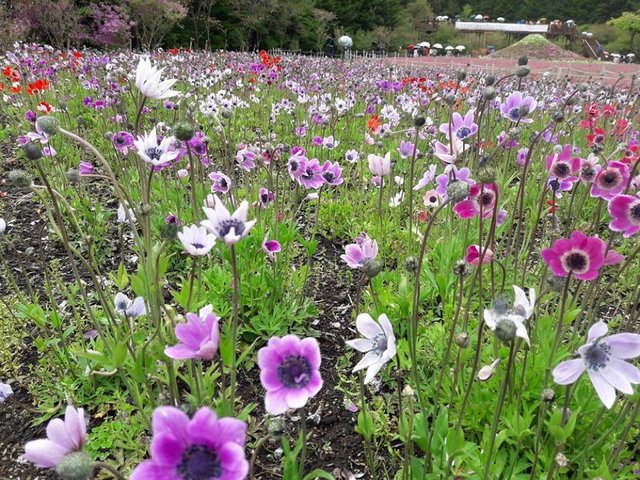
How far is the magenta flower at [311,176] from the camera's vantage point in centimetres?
274

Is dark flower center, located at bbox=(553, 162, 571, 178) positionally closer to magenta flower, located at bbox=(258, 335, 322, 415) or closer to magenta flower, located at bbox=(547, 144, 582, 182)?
magenta flower, located at bbox=(547, 144, 582, 182)

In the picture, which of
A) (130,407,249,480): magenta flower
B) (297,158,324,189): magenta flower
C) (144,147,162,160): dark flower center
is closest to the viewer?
(130,407,249,480): magenta flower

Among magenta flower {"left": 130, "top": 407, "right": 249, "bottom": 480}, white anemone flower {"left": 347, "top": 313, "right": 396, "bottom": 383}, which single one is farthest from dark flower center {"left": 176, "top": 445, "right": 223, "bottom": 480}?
white anemone flower {"left": 347, "top": 313, "right": 396, "bottom": 383}

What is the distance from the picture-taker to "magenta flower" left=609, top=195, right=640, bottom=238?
1.57m

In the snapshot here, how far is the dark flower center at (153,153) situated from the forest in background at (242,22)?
11.2 metres

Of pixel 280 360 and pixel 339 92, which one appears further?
pixel 339 92

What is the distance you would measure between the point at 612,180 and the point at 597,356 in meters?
0.95

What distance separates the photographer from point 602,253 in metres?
1.32

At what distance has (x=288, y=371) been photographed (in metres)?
1.15

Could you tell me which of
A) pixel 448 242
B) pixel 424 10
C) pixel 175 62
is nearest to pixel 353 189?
pixel 448 242

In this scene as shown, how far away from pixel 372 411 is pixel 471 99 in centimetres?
617

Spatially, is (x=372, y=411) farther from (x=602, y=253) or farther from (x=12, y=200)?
(x=12, y=200)

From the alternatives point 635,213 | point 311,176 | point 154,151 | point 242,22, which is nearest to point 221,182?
point 311,176

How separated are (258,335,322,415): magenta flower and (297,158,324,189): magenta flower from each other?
1690 mm
